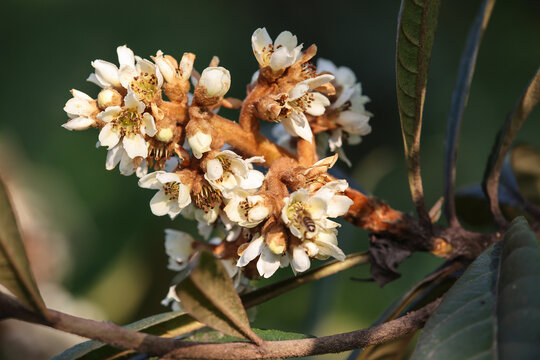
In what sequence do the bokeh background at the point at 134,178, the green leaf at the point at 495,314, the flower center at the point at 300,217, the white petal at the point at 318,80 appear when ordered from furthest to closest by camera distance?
the bokeh background at the point at 134,178, the white petal at the point at 318,80, the flower center at the point at 300,217, the green leaf at the point at 495,314

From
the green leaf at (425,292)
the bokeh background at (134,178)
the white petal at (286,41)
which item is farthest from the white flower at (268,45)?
the bokeh background at (134,178)

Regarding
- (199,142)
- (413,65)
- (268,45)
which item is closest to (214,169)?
(199,142)

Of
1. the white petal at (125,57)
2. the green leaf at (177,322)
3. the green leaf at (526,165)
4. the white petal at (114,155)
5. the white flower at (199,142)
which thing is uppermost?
the white petal at (125,57)

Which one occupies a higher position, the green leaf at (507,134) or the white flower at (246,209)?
the white flower at (246,209)

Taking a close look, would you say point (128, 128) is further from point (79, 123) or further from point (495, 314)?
point (495, 314)

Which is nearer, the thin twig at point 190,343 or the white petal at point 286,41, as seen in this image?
the thin twig at point 190,343

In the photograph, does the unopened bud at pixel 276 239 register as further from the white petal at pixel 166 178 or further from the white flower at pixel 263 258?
the white petal at pixel 166 178

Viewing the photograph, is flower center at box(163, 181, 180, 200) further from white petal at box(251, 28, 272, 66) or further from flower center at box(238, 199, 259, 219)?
white petal at box(251, 28, 272, 66)
